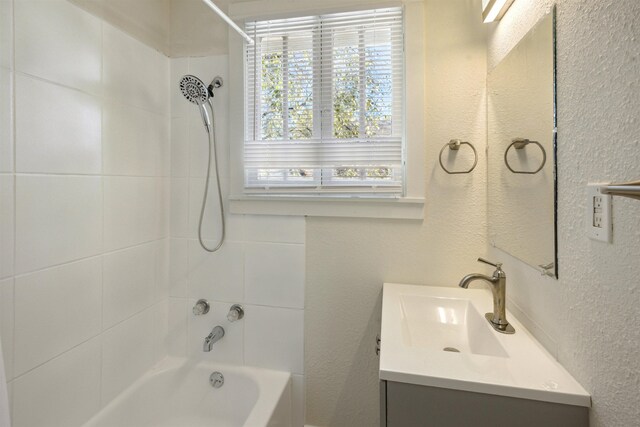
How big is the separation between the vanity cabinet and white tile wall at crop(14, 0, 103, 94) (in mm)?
1540

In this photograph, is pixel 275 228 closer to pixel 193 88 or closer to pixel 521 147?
pixel 193 88

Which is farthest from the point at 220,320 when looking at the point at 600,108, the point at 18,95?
the point at 600,108

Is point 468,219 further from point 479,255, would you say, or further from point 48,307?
point 48,307

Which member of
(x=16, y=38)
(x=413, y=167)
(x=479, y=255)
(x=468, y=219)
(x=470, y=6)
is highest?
(x=470, y=6)

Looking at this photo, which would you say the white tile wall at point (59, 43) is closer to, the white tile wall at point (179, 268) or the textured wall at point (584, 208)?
the white tile wall at point (179, 268)

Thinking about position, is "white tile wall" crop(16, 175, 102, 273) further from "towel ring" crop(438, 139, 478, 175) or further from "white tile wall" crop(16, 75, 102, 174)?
"towel ring" crop(438, 139, 478, 175)

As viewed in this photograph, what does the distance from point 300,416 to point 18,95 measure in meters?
1.82

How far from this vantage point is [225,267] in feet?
5.56

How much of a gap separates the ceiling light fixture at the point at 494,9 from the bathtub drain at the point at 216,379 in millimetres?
2152

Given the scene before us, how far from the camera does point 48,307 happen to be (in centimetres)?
110

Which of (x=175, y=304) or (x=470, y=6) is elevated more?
(x=470, y=6)

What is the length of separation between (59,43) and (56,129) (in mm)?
323

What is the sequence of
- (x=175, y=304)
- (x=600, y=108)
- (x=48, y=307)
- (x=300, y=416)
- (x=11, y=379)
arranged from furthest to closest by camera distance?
(x=175, y=304)
(x=300, y=416)
(x=48, y=307)
(x=11, y=379)
(x=600, y=108)

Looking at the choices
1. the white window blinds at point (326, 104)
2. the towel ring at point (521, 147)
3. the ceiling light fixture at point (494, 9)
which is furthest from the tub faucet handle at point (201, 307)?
the ceiling light fixture at point (494, 9)
